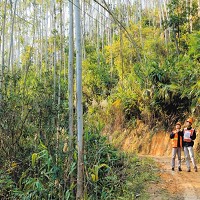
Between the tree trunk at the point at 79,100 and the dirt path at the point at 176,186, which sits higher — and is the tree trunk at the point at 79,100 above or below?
above

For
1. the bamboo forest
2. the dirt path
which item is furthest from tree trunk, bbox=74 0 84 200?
the dirt path

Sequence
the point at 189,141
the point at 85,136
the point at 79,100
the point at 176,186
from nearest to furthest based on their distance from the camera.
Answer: the point at 79,100
the point at 176,186
the point at 85,136
the point at 189,141

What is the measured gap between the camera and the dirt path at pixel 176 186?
19.8 feet

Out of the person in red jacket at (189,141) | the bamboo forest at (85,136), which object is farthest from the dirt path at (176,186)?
the person in red jacket at (189,141)

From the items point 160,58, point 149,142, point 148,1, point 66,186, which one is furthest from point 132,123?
point 148,1

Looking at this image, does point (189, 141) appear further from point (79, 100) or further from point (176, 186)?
point (79, 100)

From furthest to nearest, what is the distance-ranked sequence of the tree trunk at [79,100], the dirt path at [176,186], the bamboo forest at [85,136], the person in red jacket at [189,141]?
1. the person in red jacket at [189,141]
2. the dirt path at [176,186]
3. the bamboo forest at [85,136]
4. the tree trunk at [79,100]

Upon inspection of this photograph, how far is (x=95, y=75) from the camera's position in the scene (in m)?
18.8

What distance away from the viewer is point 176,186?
666 centimetres

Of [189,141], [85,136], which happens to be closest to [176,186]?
[189,141]

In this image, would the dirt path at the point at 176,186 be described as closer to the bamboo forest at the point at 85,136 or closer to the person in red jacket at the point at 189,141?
the bamboo forest at the point at 85,136

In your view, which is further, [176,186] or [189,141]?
[189,141]

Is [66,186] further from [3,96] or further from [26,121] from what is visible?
[3,96]

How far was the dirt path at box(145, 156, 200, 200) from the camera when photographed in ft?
19.8
